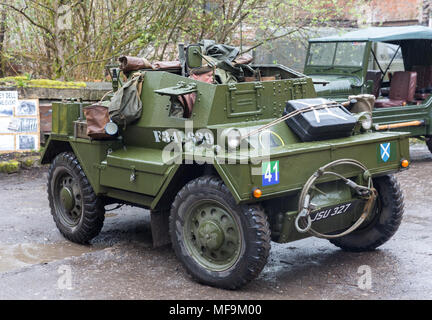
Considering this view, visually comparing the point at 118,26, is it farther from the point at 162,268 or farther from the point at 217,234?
the point at 217,234

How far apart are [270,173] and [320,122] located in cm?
82

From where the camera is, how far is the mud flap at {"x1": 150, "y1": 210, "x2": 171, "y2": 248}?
5859mm

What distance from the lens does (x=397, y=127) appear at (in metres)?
10.8

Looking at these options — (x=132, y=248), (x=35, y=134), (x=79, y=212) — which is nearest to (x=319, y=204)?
(x=132, y=248)

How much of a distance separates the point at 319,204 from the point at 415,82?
22.4 feet

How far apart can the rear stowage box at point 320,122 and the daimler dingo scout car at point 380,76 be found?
485 centimetres

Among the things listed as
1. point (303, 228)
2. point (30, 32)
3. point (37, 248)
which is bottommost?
point (37, 248)

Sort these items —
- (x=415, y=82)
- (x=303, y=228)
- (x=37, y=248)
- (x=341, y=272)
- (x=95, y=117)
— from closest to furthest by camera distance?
(x=303, y=228)
(x=341, y=272)
(x=95, y=117)
(x=37, y=248)
(x=415, y=82)

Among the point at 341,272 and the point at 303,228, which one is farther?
the point at 341,272

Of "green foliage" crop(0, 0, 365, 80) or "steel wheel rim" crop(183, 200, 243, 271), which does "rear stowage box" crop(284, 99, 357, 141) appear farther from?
"green foliage" crop(0, 0, 365, 80)

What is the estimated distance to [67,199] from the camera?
22.1 ft

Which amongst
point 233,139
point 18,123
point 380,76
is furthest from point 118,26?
point 233,139

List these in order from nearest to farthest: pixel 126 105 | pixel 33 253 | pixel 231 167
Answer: pixel 231 167, pixel 126 105, pixel 33 253

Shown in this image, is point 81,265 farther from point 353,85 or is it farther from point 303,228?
point 353,85
